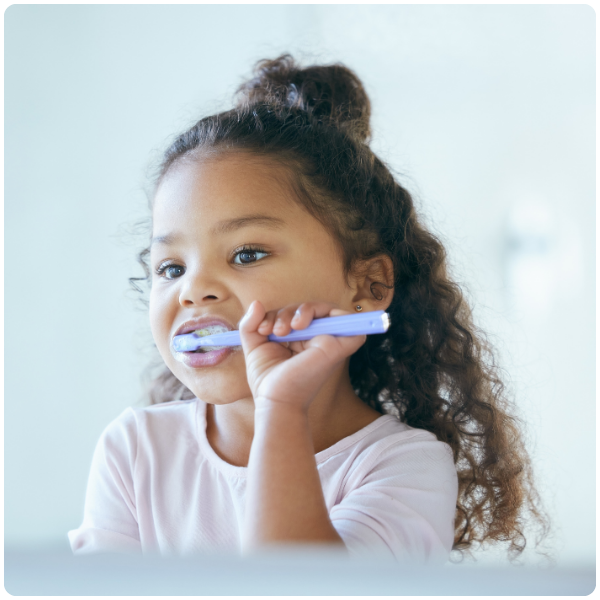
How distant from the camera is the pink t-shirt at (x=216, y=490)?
0.45m

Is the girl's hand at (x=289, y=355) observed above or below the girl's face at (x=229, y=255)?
below

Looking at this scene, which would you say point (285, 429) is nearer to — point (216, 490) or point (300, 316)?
point (300, 316)

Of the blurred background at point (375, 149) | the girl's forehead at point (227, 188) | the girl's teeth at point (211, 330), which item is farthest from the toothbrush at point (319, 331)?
the blurred background at point (375, 149)

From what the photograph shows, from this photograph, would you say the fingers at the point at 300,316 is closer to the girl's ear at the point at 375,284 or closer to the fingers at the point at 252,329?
the fingers at the point at 252,329

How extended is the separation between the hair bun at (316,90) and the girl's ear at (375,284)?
6.0 inches

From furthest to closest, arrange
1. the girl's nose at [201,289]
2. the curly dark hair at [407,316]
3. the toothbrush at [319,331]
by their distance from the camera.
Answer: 1. the curly dark hair at [407,316]
2. the girl's nose at [201,289]
3. the toothbrush at [319,331]

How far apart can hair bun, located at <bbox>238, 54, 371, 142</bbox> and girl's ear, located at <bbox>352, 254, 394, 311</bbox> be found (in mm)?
153

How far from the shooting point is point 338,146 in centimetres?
61

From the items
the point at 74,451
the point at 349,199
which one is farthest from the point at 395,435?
the point at 74,451

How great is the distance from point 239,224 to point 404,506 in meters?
0.26

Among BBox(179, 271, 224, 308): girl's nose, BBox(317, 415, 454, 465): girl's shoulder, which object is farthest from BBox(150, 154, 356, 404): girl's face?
BBox(317, 415, 454, 465): girl's shoulder

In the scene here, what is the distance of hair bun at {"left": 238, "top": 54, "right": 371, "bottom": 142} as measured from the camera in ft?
2.26

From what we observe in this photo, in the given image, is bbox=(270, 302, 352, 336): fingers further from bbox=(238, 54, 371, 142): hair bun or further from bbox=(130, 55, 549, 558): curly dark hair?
bbox=(238, 54, 371, 142): hair bun

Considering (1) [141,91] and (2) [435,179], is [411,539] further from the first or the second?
(1) [141,91]
